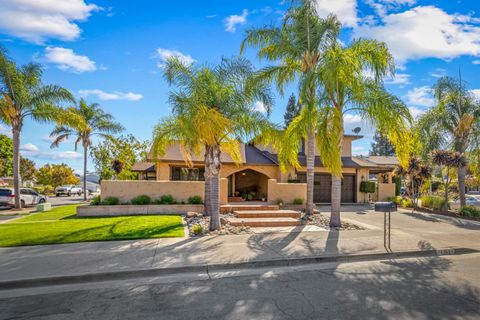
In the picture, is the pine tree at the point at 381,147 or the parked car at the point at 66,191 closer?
the parked car at the point at 66,191

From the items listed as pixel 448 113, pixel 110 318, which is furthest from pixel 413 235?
pixel 448 113

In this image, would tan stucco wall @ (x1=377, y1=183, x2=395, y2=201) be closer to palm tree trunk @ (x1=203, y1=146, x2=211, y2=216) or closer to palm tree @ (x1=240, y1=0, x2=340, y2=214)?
palm tree @ (x1=240, y1=0, x2=340, y2=214)

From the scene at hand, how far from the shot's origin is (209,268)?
265 inches

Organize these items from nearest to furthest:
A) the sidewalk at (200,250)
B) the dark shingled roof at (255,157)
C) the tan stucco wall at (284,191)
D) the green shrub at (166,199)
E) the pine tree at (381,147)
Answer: the sidewalk at (200,250) → the green shrub at (166,199) → the tan stucco wall at (284,191) → the dark shingled roof at (255,157) → the pine tree at (381,147)

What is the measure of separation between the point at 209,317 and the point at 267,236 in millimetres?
5979

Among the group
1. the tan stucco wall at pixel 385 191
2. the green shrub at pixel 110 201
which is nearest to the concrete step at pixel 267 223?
the green shrub at pixel 110 201

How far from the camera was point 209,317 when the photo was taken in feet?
14.3

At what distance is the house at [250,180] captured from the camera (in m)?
16.2

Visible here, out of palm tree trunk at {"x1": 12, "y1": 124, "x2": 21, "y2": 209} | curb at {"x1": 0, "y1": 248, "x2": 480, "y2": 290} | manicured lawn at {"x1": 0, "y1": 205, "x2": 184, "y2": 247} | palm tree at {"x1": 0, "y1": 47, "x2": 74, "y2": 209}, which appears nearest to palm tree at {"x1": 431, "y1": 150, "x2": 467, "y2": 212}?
curb at {"x1": 0, "y1": 248, "x2": 480, "y2": 290}

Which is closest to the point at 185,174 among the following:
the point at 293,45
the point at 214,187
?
the point at 214,187

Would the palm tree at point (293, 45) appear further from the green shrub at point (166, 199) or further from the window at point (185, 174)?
the window at point (185, 174)

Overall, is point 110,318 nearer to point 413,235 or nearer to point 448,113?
A: point 413,235

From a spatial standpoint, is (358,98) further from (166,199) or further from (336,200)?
(166,199)

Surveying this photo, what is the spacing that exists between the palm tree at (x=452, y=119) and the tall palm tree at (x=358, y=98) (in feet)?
34.2
